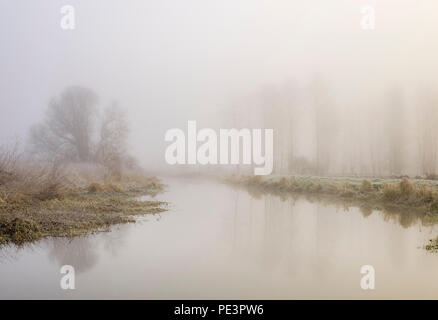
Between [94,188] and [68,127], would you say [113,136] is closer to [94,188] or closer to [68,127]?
[68,127]

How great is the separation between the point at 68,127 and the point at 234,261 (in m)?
25.2

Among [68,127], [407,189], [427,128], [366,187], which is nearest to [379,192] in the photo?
[366,187]

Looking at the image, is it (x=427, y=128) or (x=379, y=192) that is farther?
(x=427, y=128)

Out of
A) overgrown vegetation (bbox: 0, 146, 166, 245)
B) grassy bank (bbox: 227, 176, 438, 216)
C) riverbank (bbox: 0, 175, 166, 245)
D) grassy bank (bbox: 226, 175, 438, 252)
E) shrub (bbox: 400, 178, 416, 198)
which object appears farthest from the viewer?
shrub (bbox: 400, 178, 416, 198)

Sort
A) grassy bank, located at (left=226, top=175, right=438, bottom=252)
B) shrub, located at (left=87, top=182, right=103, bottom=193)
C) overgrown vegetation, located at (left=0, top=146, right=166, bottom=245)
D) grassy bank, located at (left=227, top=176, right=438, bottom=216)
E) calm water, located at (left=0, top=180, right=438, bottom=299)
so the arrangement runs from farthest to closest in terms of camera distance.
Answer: shrub, located at (left=87, top=182, right=103, bottom=193), grassy bank, located at (left=227, top=176, right=438, bottom=216), grassy bank, located at (left=226, top=175, right=438, bottom=252), overgrown vegetation, located at (left=0, top=146, right=166, bottom=245), calm water, located at (left=0, top=180, right=438, bottom=299)

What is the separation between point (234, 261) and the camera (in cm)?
600

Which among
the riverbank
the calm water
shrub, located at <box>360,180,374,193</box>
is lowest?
the calm water

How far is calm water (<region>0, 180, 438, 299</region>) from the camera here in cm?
475

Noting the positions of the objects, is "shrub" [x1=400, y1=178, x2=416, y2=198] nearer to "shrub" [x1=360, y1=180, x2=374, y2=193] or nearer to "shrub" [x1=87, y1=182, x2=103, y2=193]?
"shrub" [x1=360, y1=180, x2=374, y2=193]

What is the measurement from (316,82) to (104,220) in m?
26.5

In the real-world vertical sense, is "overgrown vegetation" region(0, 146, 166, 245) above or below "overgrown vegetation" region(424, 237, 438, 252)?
above

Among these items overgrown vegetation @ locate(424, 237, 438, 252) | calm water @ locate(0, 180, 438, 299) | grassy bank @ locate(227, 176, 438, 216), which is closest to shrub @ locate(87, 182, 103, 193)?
calm water @ locate(0, 180, 438, 299)

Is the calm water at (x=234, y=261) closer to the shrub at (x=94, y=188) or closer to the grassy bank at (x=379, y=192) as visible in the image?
the grassy bank at (x=379, y=192)

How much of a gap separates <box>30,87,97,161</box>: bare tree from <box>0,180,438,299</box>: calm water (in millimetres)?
19949
